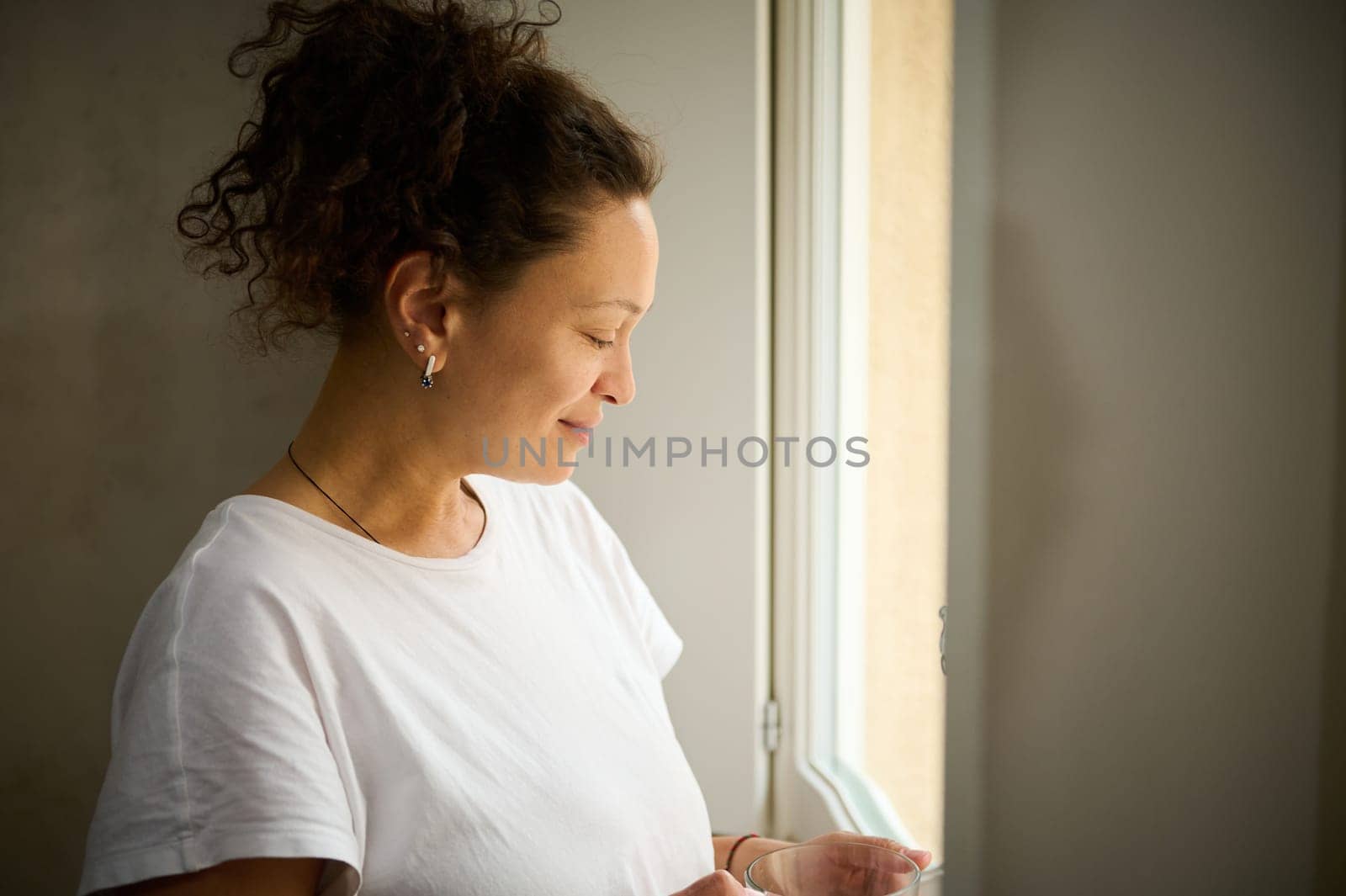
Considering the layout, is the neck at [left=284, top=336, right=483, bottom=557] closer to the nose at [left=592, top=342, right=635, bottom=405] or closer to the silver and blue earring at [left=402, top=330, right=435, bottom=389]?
the silver and blue earring at [left=402, top=330, right=435, bottom=389]

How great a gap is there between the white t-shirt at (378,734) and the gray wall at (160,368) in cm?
45

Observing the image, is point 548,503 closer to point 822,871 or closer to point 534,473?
point 534,473

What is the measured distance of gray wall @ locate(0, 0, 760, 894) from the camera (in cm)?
134

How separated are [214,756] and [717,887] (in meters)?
0.40

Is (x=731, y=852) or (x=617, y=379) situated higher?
(x=617, y=379)

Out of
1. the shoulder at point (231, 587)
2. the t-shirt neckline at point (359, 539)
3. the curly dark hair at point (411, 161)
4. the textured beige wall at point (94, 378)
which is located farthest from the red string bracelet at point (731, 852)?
the textured beige wall at point (94, 378)

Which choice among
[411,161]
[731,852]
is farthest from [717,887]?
[411,161]

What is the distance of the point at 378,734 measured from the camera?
0.74 m

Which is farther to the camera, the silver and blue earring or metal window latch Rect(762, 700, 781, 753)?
metal window latch Rect(762, 700, 781, 753)

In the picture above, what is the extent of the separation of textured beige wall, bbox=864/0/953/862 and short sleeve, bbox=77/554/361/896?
0.50m

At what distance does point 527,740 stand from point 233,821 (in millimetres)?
250

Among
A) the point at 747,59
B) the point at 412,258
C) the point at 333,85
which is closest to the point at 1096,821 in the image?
the point at 412,258

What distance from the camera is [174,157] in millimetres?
1479

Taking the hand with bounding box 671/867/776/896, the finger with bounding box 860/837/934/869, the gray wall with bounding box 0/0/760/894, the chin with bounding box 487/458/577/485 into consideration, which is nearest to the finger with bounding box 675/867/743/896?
the hand with bounding box 671/867/776/896
